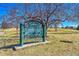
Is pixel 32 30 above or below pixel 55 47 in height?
above

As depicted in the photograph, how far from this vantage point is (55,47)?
9.03m

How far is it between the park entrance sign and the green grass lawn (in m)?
0.14

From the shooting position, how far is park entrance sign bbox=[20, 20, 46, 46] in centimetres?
898

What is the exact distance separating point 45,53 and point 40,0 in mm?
979

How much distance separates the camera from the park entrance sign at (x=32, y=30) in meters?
8.98

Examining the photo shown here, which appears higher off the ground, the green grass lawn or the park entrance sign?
the park entrance sign

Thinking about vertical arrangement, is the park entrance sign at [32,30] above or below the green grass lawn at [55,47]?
above

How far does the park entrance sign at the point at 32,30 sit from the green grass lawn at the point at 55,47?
0.14 meters

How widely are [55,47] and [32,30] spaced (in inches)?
20.8

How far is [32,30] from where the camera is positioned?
902 cm

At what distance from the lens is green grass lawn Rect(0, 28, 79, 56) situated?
896 centimetres

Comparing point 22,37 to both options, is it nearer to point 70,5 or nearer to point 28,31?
point 28,31

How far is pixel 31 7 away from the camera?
9.01 meters

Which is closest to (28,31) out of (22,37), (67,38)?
(22,37)
